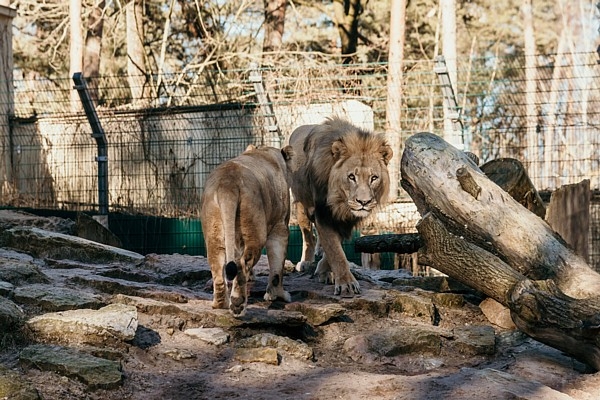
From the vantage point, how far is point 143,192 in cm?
1329

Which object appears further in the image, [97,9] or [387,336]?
[97,9]

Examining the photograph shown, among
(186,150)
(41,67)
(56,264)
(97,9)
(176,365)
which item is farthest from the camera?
(41,67)

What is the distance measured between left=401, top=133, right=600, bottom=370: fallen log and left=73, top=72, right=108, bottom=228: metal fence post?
5191 mm

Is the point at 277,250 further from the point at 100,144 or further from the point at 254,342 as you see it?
the point at 100,144

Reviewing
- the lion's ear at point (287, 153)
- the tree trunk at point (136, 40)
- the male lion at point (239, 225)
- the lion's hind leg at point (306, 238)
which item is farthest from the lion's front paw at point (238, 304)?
the tree trunk at point (136, 40)

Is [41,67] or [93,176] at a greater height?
[41,67]

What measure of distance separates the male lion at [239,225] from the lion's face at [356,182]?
32.5 inches

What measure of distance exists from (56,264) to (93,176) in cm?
529

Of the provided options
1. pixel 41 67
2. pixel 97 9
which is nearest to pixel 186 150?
pixel 97 9

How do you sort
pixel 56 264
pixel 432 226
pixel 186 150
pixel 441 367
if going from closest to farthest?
pixel 441 367 → pixel 432 226 → pixel 56 264 → pixel 186 150

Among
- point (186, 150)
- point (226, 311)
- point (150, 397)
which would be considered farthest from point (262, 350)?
point (186, 150)

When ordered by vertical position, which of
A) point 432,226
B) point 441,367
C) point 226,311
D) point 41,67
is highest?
point 41,67

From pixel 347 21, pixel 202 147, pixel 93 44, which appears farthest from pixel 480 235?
pixel 347 21

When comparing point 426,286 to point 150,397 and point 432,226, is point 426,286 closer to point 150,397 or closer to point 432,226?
point 432,226
